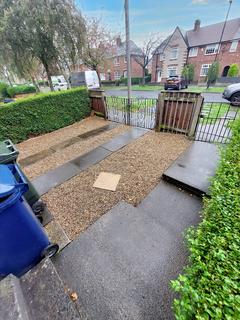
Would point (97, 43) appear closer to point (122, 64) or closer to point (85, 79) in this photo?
point (85, 79)

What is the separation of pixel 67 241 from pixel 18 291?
825 mm

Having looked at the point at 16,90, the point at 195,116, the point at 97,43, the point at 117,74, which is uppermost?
the point at 97,43

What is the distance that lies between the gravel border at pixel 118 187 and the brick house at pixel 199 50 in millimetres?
24497

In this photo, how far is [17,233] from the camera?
154 cm

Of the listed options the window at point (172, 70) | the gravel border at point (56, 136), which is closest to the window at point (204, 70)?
the window at point (172, 70)

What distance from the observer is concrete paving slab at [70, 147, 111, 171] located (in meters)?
3.92

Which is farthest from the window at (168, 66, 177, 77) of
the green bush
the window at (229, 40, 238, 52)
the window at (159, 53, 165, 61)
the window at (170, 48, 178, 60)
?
the green bush

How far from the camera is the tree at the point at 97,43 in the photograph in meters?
16.8

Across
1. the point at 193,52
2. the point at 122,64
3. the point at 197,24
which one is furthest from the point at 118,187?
the point at 122,64

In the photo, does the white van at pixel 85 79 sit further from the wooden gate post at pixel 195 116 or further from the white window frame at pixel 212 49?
the white window frame at pixel 212 49

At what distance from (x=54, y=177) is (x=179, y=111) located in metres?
4.03

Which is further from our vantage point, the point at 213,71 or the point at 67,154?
the point at 213,71

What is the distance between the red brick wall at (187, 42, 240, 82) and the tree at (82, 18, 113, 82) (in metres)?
13.1

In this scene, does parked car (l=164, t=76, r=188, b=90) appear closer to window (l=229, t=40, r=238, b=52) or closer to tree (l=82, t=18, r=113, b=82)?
tree (l=82, t=18, r=113, b=82)
